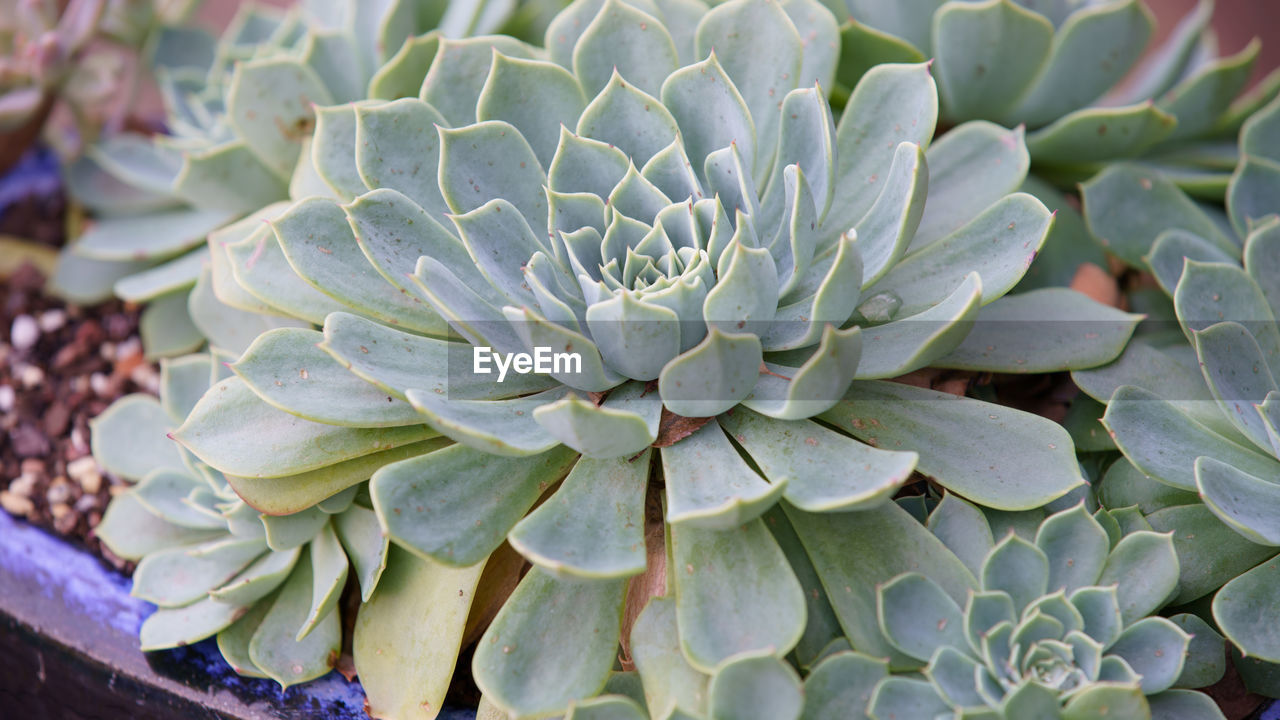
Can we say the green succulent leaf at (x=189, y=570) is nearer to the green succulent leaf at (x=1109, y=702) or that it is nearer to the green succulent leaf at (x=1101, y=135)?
the green succulent leaf at (x=1109, y=702)

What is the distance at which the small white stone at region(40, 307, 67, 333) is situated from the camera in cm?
160

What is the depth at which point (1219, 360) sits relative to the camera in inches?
39.9

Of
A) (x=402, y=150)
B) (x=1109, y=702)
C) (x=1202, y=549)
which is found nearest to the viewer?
(x=1109, y=702)

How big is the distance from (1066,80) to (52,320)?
162 centimetres

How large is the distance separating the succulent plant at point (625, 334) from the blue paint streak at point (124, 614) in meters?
0.06

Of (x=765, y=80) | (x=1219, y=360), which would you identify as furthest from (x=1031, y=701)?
(x=765, y=80)

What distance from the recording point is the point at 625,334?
0.89 meters

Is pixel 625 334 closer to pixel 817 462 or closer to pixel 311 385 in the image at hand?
pixel 817 462

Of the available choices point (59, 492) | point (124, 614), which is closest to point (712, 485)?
point (124, 614)

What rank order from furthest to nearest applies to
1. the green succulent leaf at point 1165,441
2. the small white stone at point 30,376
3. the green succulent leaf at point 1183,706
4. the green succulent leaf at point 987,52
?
1. the small white stone at point 30,376
2. the green succulent leaf at point 987,52
3. the green succulent leaf at point 1165,441
4. the green succulent leaf at point 1183,706

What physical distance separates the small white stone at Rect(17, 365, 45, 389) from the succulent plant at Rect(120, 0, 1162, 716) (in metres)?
0.56

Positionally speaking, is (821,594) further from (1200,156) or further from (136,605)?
(1200,156)

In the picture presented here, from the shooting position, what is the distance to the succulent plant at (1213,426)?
91 cm

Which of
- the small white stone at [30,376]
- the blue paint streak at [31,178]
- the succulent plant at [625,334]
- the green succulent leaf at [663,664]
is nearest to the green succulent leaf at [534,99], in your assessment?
the succulent plant at [625,334]
